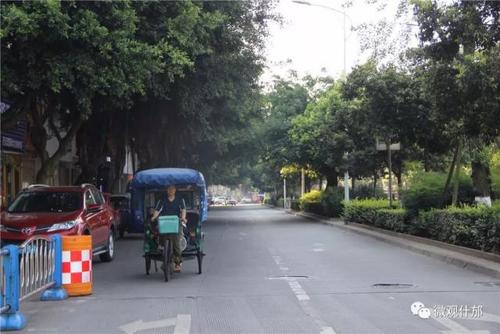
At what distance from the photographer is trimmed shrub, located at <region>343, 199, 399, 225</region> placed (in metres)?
27.2

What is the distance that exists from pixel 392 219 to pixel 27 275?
16.6 m

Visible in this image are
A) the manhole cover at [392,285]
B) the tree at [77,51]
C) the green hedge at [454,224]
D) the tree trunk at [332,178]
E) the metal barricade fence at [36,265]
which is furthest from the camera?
the tree trunk at [332,178]

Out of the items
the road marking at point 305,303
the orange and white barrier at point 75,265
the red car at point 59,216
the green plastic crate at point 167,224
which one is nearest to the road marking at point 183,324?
the road marking at point 305,303

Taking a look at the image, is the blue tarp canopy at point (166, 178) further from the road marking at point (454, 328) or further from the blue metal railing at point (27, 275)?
the road marking at point (454, 328)

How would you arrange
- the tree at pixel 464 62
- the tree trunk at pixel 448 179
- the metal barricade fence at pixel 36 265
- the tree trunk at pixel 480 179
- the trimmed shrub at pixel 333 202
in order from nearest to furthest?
the metal barricade fence at pixel 36 265 < the tree at pixel 464 62 < the tree trunk at pixel 448 179 < the tree trunk at pixel 480 179 < the trimmed shrub at pixel 333 202

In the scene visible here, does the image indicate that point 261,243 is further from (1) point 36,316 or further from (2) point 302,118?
(2) point 302,118

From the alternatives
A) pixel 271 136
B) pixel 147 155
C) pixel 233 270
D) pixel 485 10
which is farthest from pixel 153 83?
pixel 271 136

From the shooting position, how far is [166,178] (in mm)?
22500

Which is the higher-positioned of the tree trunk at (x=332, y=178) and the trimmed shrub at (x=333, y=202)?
the tree trunk at (x=332, y=178)

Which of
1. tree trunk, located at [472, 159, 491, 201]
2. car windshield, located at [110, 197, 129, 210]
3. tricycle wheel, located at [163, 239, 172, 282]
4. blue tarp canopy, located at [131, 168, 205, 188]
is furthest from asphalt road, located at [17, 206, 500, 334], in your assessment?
car windshield, located at [110, 197, 129, 210]

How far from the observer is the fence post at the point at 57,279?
411 inches

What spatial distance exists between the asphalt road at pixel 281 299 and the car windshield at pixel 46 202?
1.62 meters

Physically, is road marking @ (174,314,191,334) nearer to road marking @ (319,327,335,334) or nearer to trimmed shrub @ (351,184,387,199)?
road marking @ (319,327,335,334)

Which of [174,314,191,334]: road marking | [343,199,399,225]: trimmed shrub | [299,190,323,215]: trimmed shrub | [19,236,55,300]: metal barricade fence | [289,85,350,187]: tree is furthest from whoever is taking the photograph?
[299,190,323,215]: trimmed shrub
